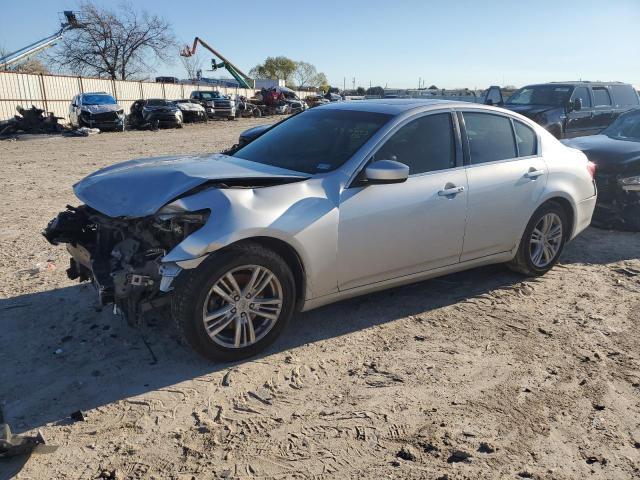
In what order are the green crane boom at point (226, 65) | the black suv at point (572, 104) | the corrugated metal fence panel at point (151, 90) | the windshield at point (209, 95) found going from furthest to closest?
the green crane boom at point (226, 65) → the corrugated metal fence panel at point (151, 90) → the windshield at point (209, 95) → the black suv at point (572, 104)

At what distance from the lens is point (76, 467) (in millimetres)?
2645

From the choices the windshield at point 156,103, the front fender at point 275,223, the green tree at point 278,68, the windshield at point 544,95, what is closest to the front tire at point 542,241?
the front fender at point 275,223

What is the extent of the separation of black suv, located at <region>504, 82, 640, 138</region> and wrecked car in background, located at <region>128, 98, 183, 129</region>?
713 inches

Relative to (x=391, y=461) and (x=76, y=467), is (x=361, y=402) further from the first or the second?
(x=76, y=467)

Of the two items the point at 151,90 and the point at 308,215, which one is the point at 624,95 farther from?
the point at 151,90

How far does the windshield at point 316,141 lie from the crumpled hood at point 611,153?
4660 millimetres

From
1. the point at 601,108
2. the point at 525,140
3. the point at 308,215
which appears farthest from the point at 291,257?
the point at 601,108

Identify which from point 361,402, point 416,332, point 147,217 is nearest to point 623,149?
point 416,332

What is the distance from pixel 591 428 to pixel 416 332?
4.75ft

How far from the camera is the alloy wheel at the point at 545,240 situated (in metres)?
5.35

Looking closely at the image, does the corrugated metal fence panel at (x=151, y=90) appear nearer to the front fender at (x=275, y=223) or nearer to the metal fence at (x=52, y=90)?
the metal fence at (x=52, y=90)

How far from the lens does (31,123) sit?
2386 centimetres

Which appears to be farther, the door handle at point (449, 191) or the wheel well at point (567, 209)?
the wheel well at point (567, 209)

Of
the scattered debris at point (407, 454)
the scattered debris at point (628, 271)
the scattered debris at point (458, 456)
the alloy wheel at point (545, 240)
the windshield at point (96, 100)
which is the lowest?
the scattered debris at point (628, 271)
